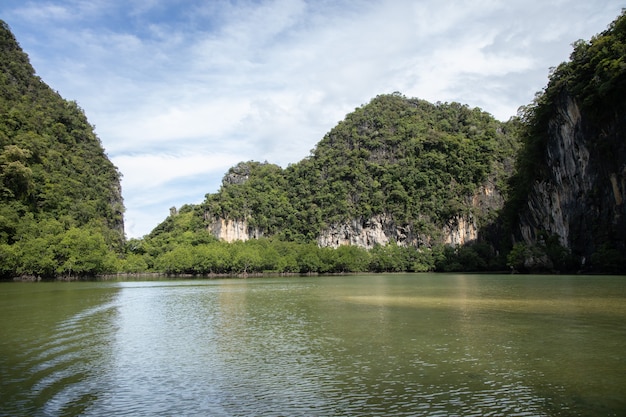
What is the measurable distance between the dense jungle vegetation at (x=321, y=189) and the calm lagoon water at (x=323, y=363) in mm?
40026

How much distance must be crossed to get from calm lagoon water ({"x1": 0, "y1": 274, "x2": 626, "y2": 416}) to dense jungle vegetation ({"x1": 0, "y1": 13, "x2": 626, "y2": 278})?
40.0 meters

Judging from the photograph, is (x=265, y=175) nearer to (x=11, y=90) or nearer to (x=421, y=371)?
(x=11, y=90)

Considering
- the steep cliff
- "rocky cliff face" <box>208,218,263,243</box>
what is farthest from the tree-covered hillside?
the steep cliff

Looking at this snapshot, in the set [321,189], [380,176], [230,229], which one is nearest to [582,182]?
[380,176]

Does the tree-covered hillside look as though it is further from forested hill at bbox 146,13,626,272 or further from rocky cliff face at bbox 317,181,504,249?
rocky cliff face at bbox 317,181,504,249

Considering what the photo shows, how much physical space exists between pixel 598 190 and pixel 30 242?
6545 cm

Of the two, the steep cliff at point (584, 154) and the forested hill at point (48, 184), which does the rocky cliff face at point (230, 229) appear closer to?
the forested hill at point (48, 184)

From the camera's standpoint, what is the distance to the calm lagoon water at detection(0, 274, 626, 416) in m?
8.84

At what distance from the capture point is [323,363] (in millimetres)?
12141

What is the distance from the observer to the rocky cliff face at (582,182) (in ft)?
164

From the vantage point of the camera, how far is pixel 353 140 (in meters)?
143

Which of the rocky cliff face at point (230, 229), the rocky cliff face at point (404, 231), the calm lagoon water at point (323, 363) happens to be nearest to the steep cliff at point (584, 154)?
the calm lagoon water at point (323, 363)

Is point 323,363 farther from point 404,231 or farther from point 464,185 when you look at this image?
point 464,185

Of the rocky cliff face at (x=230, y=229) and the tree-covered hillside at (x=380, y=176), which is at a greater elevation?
the tree-covered hillside at (x=380, y=176)
